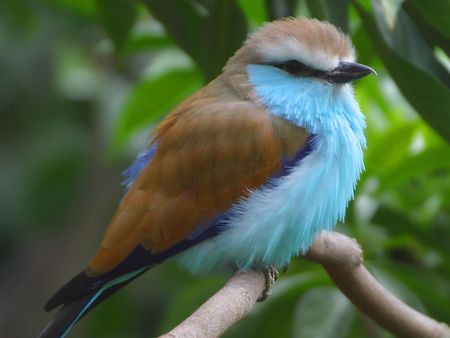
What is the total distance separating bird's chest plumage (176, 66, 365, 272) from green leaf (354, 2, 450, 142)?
0.35m

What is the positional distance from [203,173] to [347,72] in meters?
0.49

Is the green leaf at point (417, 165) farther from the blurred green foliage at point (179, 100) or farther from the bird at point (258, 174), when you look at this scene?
the bird at point (258, 174)

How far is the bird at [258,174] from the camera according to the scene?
123 inches

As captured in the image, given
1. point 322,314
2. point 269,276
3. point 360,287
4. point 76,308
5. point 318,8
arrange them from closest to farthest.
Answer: point 318,8 → point 76,308 → point 360,287 → point 269,276 → point 322,314

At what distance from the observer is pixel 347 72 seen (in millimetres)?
3166

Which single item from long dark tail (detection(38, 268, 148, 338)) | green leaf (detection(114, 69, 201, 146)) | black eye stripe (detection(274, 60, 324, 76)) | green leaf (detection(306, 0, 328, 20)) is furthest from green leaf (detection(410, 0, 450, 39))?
green leaf (detection(114, 69, 201, 146))

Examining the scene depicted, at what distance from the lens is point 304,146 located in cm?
316

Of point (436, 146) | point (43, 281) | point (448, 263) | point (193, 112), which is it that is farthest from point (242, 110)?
point (43, 281)

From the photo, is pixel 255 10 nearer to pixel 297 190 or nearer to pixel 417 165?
pixel 297 190

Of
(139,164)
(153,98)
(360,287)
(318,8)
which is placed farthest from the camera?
(153,98)

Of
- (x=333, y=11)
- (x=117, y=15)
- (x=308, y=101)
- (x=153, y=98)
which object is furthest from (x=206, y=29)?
(x=153, y=98)

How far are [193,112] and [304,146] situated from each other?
35cm

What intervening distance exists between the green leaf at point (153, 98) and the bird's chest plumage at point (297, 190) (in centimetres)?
76

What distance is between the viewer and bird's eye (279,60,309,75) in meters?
3.23
